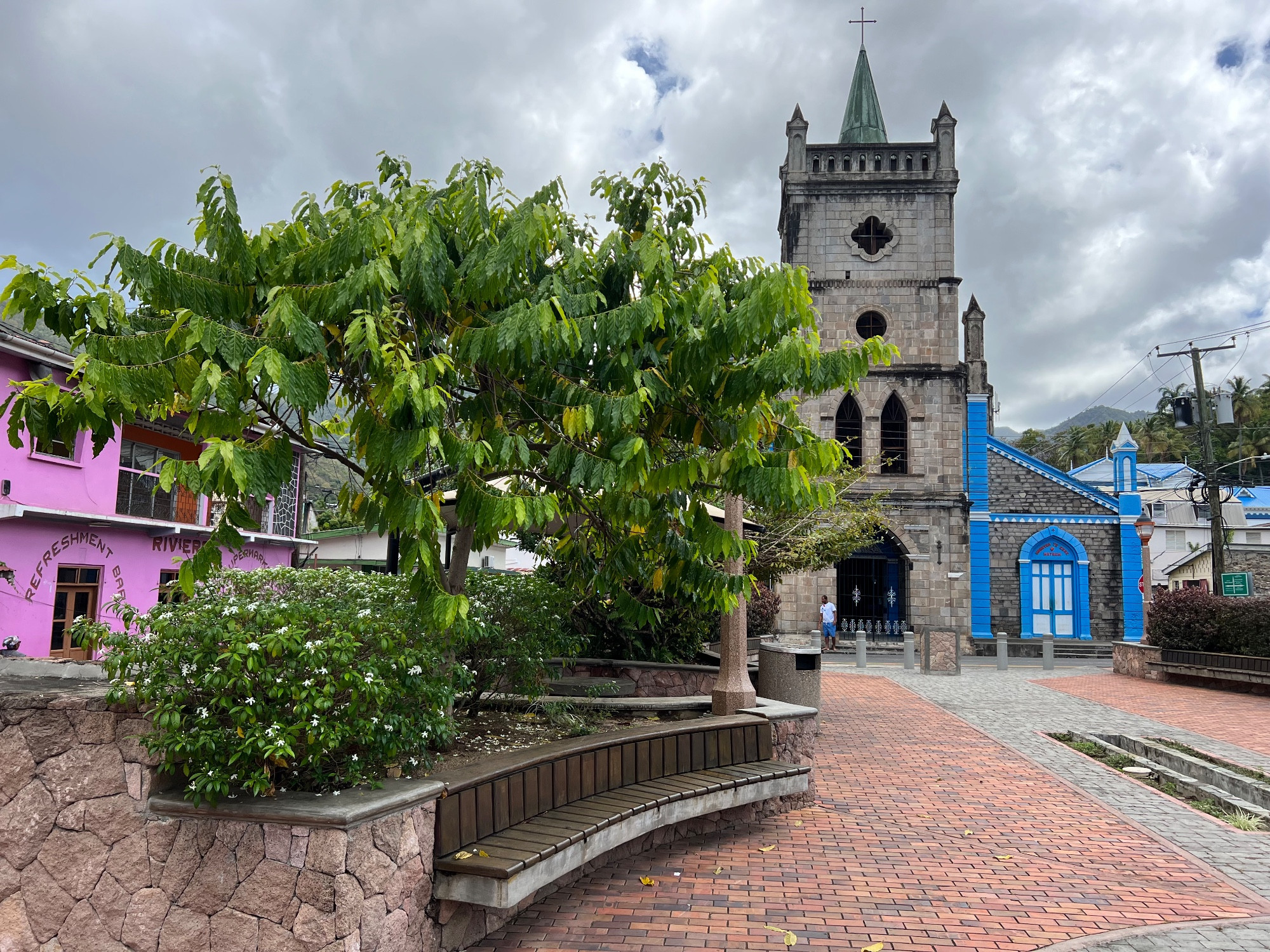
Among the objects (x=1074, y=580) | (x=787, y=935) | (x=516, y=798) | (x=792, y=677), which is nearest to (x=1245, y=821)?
(x=792, y=677)

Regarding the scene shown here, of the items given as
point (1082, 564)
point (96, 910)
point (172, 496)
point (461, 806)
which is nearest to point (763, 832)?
point (461, 806)

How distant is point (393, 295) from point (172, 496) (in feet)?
58.8

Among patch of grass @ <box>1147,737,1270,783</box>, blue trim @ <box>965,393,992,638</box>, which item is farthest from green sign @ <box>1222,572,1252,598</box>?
patch of grass @ <box>1147,737,1270,783</box>

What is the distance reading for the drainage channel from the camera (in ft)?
23.4

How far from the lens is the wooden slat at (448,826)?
4102 millimetres

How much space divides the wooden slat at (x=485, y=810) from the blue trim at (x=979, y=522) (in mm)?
24905

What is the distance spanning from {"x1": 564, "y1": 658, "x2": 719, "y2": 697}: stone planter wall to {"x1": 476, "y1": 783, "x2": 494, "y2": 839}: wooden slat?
4937 millimetres

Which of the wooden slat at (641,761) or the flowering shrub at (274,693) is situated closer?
the flowering shrub at (274,693)

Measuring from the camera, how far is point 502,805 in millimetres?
4473

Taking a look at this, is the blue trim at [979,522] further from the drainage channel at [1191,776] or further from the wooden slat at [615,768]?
the wooden slat at [615,768]

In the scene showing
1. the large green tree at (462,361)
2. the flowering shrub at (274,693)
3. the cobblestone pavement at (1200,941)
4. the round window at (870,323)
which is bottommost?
the cobblestone pavement at (1200,941)

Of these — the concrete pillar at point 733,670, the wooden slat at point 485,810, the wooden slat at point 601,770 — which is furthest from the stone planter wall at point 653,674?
the wooden slat at point 485,810

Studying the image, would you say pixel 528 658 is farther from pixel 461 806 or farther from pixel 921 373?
pixel 921 373

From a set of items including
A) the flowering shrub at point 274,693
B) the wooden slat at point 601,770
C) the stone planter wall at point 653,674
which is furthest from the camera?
the stone planter wall at point 653,674
